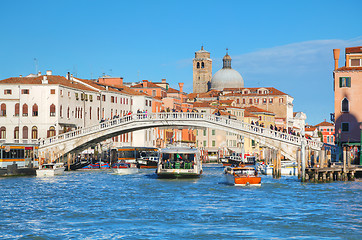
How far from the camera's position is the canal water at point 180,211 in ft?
58.7

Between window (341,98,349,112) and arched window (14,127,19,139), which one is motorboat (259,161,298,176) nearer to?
window (341,98,349,112)

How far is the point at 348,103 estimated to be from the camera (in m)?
40.4

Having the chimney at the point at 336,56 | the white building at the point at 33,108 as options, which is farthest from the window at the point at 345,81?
the white building at the point at 33,108

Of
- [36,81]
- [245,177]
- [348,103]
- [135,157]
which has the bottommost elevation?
[245,177]

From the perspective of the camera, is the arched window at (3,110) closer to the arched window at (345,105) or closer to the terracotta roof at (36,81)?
the terracotta roof at (36,81)

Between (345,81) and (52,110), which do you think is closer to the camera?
(345,81)

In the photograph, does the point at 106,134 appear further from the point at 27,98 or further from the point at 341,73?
the point at 341,73

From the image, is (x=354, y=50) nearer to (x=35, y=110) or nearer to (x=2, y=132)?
(x=35, y=110)

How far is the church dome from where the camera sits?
11538cm

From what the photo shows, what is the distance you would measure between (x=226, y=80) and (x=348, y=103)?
75346 mm

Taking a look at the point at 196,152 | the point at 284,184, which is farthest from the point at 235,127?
the point at 284,184

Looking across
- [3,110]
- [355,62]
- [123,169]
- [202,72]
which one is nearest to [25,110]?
[3,110]

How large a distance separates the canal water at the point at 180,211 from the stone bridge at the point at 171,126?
8.35m

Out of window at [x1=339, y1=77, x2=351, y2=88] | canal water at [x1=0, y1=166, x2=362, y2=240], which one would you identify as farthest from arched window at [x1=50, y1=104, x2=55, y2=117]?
window at [x1=339, y1=77, x2=351, y2=88]
